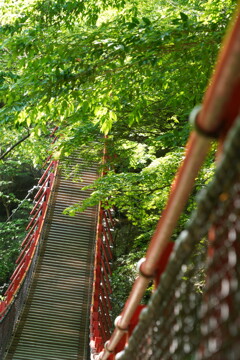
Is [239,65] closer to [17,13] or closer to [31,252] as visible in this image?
[17,13]

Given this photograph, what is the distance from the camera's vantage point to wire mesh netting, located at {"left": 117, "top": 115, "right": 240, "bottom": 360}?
760 mm

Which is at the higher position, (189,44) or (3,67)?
(189,44)

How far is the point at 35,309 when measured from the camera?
10.8 m

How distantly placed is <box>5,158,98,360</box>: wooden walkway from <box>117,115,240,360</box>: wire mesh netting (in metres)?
8.89

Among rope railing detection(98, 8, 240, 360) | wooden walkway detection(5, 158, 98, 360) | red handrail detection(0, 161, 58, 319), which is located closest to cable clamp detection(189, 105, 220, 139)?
rope railing detection(98, 8, 240, 360)

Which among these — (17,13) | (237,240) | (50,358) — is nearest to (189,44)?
(17,13)

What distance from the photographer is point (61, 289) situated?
37.4 feet

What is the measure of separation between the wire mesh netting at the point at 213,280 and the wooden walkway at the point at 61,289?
889cm

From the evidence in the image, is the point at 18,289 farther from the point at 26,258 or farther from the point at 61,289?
the point at 26,258

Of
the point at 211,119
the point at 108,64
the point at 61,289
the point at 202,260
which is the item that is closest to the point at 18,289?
the point at 61,289

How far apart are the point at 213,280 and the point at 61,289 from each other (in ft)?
35.4

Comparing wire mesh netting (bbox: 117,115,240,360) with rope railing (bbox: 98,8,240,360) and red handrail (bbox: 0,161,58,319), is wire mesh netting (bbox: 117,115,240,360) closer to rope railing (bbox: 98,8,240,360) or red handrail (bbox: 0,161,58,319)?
rope railing (bbox: 98,8,240,360)

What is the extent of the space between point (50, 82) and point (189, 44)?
129cm

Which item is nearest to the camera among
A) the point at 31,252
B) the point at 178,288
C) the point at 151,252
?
the point at 178,288
